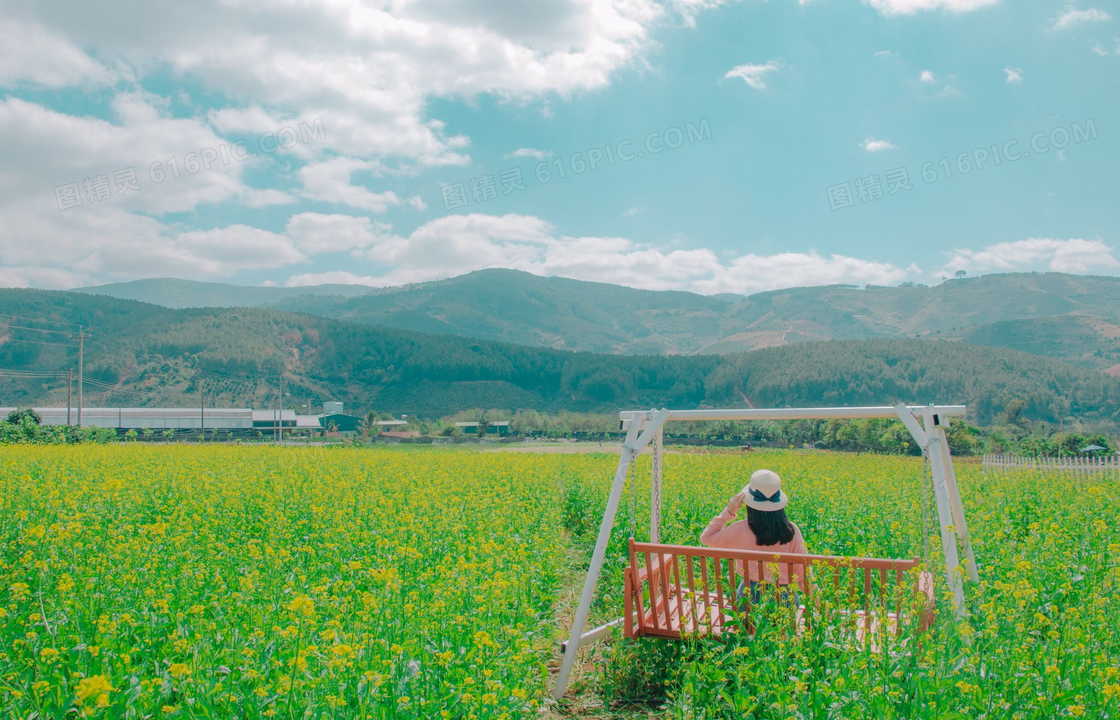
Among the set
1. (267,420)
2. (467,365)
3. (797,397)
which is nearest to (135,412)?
(267,420)

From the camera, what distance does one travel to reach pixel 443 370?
161125 mm

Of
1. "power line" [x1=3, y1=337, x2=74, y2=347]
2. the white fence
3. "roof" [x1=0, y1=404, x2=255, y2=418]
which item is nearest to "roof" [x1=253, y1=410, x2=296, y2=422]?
"roof" [x1=0, y1=404, x2=255, y2=418]

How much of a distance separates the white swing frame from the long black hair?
770 millimetres

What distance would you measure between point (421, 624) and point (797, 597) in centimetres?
262

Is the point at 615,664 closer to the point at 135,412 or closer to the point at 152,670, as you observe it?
the point at 152,670

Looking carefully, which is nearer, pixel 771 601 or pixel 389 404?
pixel 771 601

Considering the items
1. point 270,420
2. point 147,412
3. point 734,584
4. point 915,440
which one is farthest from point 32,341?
point 915,440

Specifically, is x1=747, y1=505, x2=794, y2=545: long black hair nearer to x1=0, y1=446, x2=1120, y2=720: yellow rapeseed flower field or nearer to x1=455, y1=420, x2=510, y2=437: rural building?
x1=0, y1=446, x2=1120, y2=720: yellow rapeseed flower field

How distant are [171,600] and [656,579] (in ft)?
12.3

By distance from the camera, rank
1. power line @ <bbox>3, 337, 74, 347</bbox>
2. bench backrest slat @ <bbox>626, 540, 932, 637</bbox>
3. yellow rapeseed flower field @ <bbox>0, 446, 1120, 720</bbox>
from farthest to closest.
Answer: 1. power line @ <bbox>3, 337, 74, 347</bbox>
2. bench backrest slat @ <bbox>626, 540, 932, 637</bbox>
3. yellow rapeseed flower field @ <bbox>0, 446, 1120, 720</bbox>

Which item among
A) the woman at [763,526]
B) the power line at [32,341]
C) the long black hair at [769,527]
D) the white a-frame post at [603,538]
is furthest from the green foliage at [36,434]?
the power line at [32,341]

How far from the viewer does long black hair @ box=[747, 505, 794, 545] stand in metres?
6.40

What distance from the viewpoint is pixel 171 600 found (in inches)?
223

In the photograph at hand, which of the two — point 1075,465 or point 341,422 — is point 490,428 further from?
point 1075,465
